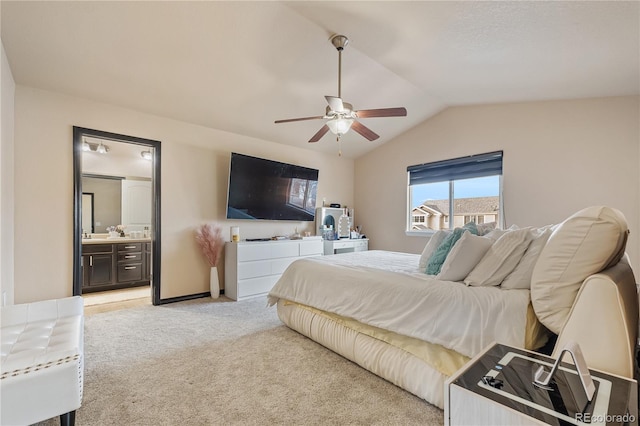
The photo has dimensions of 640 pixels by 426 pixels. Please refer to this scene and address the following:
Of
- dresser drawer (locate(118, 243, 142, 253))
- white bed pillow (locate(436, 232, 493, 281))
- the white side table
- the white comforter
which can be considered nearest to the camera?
the white comforter

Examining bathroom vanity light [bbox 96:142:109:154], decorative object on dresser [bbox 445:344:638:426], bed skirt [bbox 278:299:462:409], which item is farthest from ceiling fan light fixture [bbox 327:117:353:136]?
bathroom vanity light [bbox 96:142:109:154]

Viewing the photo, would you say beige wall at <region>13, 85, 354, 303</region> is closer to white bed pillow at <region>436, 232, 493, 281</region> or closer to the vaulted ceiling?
the vaulted ceiling

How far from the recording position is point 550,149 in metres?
3.72

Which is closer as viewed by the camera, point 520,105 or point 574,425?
point 574,425

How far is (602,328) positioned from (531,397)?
46 cm

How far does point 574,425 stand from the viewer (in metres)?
0.83

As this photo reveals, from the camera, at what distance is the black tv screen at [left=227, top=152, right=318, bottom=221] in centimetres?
423

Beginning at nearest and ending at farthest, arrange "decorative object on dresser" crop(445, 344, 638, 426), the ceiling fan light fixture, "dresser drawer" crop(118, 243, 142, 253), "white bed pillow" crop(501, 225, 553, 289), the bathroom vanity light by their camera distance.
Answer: "decorative object on dresser" crop(445, 344, 638, 426)
"white bed pillow" crop(501, 225, 553, 289)
the ceiling fan light fixture
the bathroom vanity light
"dresser drawer" crop(118, 243, 142, 253)

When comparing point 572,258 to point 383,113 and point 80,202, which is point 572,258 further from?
point 80,202

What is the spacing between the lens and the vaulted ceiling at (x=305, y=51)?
7.16 feet

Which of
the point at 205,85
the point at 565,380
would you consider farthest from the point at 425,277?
the point at 205,85

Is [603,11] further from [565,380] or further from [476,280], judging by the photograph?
[565,380]

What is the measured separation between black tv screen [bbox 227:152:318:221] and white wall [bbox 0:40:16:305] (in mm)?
2180

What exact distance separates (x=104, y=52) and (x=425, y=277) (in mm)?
3421
